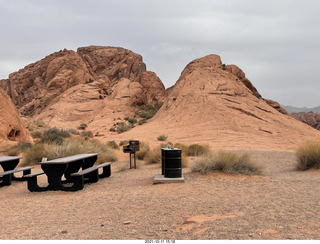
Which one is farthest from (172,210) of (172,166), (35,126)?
(35,126)

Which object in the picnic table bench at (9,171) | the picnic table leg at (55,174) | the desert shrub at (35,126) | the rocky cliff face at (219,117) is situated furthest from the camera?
the desert shrub at (35,126)

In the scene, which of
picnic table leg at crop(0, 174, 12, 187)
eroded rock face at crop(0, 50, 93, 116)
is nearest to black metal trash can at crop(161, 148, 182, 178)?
picnic table leg at crop(0, 174, 12, 187)

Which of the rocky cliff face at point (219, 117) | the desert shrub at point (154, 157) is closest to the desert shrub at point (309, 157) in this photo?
the desert shrub at point (154, 157)

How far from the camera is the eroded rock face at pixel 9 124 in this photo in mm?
13345

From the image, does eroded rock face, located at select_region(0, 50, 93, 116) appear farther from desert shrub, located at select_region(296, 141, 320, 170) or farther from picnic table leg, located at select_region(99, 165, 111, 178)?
desert shrub, located at select_region(296, 141, 320, 170)

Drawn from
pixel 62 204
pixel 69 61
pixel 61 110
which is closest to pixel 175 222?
pixel 62 204

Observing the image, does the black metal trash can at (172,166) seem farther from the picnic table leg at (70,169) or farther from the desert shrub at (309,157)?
the desert shrub at (309,157)

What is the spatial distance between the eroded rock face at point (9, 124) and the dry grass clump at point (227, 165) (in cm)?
1030

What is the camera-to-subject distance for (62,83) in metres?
47.1

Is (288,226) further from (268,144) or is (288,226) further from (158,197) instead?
(268,144)

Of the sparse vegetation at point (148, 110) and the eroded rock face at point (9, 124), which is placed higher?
the sparse vegetation at point (148, 110)

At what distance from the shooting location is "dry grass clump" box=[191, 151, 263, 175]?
25.1 ft

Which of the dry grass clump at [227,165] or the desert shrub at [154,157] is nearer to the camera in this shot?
the dry grass clump at [227,165]

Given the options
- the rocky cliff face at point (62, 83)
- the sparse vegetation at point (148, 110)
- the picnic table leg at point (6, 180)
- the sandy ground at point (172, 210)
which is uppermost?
the rocky cliff face at point (62, 83)
